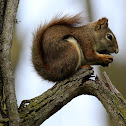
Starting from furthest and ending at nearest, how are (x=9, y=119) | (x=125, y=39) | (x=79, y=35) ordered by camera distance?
(x=125, y=39) < (x=79, y=35) < (x=9, y=119)

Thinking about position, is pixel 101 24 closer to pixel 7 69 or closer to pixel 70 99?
pixel 70 99

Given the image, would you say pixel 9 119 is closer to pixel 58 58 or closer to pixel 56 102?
pixel 56 102

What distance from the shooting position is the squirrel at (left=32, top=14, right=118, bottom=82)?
10.1ft

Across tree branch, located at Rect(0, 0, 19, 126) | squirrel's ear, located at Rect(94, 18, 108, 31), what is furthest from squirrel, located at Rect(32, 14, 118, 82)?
tree branch, located at Rect(0, 0, 19, 126)

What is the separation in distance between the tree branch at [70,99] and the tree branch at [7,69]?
5.2 inches

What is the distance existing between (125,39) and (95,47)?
8.01 feet

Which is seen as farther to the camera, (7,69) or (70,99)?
(70,99)

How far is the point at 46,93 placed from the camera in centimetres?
259

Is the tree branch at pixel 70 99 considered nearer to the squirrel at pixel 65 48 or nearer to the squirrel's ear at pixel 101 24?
the squirrel at pixel 65 48

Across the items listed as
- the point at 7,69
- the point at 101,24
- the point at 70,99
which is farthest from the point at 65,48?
the point at 7,69

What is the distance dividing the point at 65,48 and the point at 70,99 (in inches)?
26.0

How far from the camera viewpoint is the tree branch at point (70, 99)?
2.42 m

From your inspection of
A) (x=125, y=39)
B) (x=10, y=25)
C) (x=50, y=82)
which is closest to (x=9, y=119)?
(x=10, y=25)

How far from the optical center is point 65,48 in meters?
3.11
